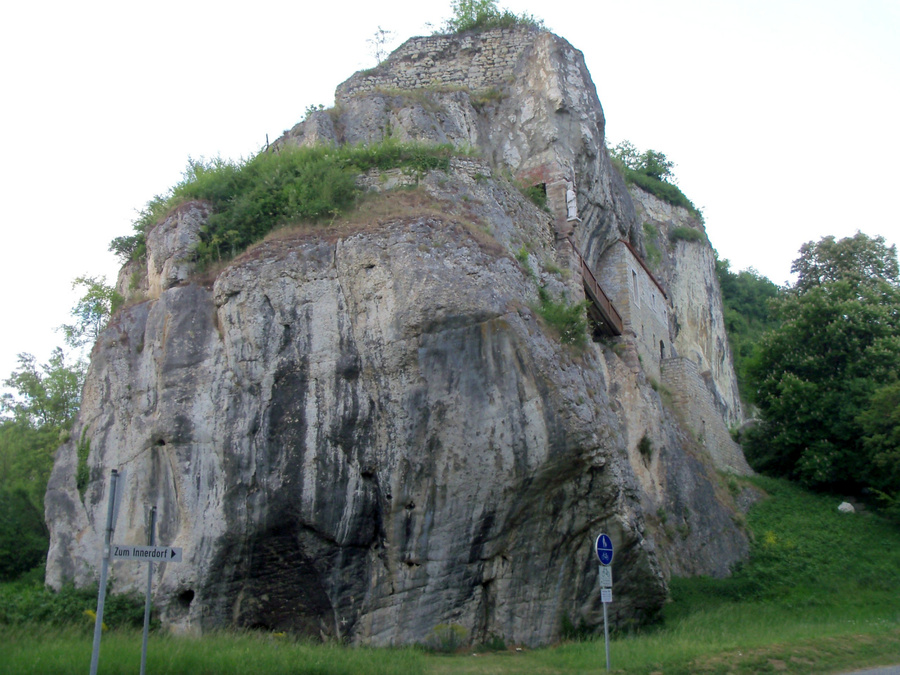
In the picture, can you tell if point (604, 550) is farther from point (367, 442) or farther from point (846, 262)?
point (846, 262)

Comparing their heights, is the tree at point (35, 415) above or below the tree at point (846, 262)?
below

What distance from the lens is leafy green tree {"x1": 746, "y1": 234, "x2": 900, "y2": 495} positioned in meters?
25.6

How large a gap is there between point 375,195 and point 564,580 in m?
9.47

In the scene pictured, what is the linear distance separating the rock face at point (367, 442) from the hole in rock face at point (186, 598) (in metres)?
0.04

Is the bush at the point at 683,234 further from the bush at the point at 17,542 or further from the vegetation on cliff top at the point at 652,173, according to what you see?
the bush at the point at 17,542

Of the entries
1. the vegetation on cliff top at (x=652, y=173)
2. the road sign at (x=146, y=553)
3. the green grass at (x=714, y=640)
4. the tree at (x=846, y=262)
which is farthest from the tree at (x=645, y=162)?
the road sign at (x=146, y=553)

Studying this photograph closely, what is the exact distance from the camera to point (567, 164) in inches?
992

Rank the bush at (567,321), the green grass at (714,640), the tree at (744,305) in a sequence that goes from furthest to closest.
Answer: the tree at (744,305), the bush at (567,321), the green grass at (714,640)

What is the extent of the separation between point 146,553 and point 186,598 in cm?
557

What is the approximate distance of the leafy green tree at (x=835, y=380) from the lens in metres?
25.6

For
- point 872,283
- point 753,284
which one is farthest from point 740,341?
point 872,283

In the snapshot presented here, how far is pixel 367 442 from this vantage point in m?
15.8

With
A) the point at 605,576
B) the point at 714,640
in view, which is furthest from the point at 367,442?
the point at 714,640

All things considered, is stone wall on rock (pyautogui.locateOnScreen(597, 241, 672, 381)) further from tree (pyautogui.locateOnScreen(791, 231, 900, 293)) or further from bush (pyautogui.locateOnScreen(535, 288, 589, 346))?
bush (pyautogui.locateOnScreen(535, 288, 589, 346))
